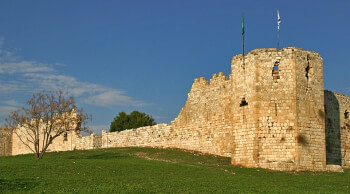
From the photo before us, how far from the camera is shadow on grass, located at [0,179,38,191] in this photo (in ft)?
62.1

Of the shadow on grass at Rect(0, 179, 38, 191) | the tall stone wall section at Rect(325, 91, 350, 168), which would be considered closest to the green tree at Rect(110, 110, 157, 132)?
the tall stone wall section at Rect(325, 91, 350, 168)

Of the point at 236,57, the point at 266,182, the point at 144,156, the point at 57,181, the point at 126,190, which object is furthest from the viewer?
the point at 144,156

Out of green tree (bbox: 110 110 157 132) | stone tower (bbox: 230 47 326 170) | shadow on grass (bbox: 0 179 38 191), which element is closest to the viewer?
shadow on grass (bbox: 0 179 38 191)

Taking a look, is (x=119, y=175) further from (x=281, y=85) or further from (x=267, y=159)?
(x=281, y=85)

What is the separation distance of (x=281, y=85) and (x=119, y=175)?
10.8 metres

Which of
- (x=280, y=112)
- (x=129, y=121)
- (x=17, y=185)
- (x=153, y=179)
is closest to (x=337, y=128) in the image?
(x=280, y=112)

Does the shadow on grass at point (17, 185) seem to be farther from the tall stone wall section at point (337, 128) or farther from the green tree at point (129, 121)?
the green tree at point (129, 121)

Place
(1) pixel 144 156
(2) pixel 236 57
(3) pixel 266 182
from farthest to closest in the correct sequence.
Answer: (1) pixel 144 156
(2) pixel 236 57
(3) pixel 266 182

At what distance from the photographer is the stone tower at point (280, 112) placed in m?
27.8

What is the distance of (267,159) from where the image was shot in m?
28.0

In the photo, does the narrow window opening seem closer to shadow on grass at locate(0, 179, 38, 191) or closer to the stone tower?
the stone tower

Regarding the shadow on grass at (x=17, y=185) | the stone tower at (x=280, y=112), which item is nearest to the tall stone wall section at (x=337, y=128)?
the stone tower at (x=280, y=112)

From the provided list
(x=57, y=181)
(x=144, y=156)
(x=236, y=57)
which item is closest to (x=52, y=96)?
(x=144, y=156)

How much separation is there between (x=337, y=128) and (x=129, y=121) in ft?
139
